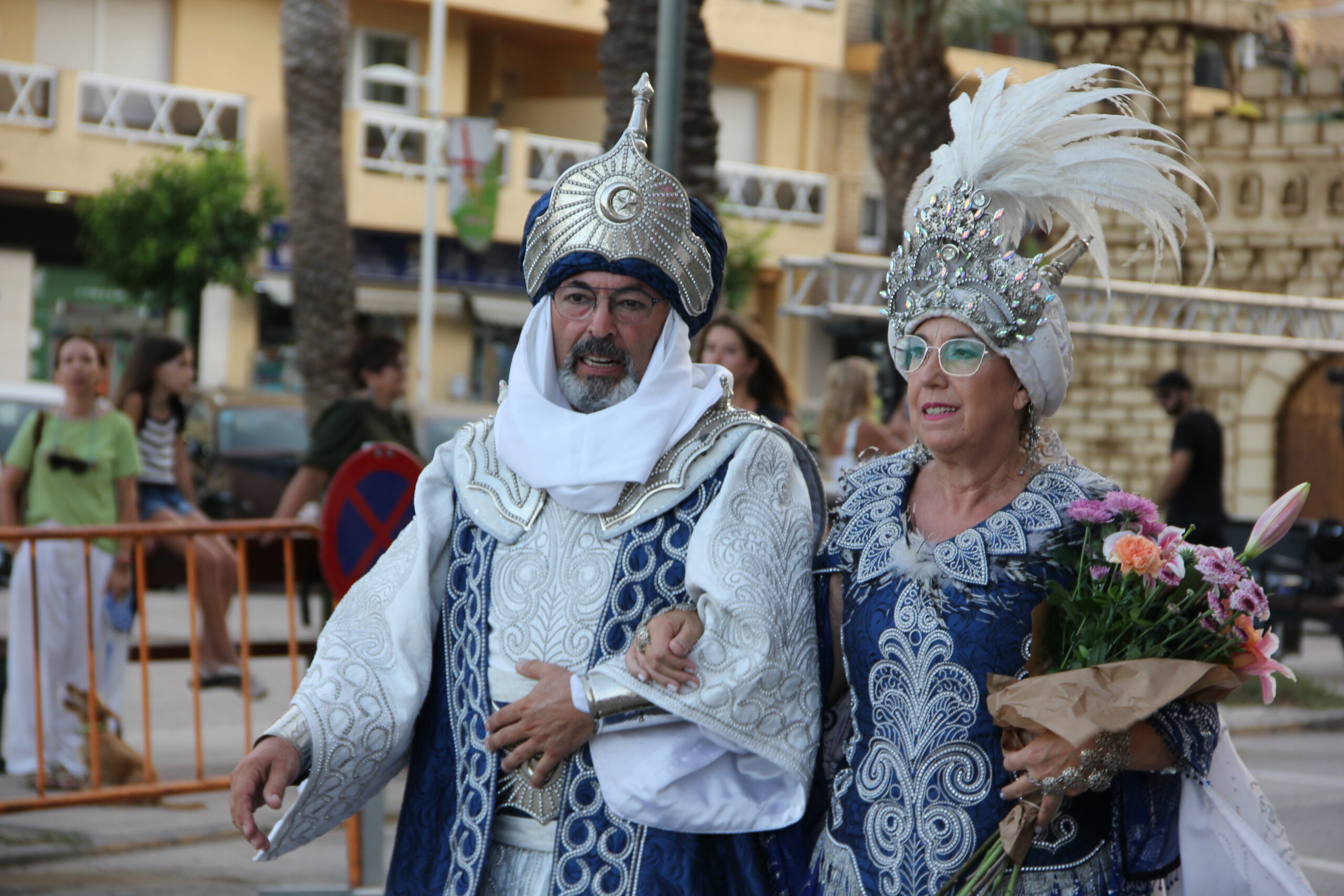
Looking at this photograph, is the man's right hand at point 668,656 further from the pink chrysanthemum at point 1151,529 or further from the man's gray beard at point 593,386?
the pink chrysanthemum at point 1151,529

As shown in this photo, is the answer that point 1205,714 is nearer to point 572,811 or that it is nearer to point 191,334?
point 572,811

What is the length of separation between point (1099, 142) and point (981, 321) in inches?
15.3

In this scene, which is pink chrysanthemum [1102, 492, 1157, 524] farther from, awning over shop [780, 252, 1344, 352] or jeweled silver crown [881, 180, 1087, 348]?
awning over shop [780, 252, 1344, 352]

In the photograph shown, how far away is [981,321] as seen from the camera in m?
2.82

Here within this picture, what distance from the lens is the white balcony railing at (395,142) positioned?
2495 centimetres

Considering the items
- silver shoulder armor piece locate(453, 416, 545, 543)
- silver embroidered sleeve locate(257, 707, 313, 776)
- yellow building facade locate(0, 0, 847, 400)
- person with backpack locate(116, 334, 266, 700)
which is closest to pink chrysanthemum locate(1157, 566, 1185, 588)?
silver shoulder armor piece locate(453, 416, 545, 543)

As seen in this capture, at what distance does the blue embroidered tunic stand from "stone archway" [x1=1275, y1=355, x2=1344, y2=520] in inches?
689

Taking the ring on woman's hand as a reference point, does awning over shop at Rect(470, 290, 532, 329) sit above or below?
above

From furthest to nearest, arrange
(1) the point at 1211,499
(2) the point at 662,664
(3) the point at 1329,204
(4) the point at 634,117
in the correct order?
(3) the point at 1329,204, (1) the point at 1211,499, (4) the point at 634,117, (2) the point at 662,664

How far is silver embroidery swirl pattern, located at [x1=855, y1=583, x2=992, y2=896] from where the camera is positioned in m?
2.76

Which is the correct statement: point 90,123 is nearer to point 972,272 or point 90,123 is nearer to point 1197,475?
point 1197,475

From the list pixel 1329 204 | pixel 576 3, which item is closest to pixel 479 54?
pixel 576 3

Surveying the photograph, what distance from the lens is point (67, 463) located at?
696 cm

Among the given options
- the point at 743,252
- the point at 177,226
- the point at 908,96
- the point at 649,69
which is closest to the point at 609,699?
the point at 649,69
